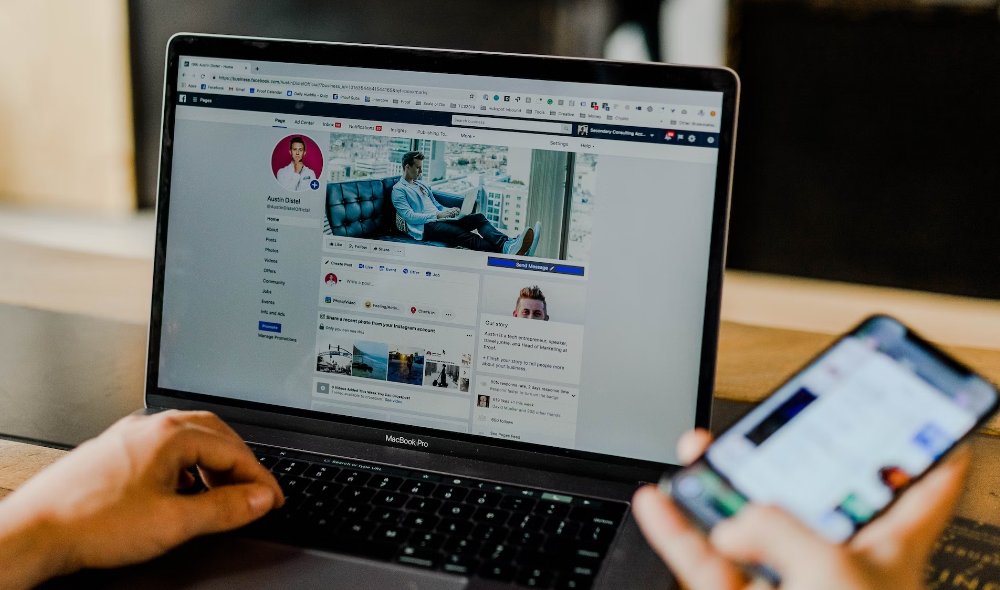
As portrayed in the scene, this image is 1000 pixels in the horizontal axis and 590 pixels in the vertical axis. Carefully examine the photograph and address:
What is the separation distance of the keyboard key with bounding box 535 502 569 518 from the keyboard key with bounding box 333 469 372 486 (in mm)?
151

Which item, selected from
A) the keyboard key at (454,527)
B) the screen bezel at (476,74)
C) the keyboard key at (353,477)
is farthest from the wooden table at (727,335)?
the keyboard key at (454,527)

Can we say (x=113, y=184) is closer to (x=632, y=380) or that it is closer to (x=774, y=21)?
(x=774, y=21)

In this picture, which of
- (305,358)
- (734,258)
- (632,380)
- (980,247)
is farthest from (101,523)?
(980,247)

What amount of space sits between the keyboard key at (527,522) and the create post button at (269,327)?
0.29 metres

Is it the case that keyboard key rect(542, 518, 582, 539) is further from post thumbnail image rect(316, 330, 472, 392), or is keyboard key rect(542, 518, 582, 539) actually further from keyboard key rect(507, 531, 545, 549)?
post thumbnail image rect(316, 330, 472, 392)

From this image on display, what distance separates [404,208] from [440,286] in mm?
77

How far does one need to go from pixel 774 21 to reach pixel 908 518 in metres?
2.77

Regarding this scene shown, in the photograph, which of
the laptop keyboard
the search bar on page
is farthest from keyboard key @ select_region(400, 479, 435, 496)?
the search bar on page

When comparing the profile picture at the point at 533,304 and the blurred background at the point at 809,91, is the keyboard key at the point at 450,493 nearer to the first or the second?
the profile picture at the point at 533,304

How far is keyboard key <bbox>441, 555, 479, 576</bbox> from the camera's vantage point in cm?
55

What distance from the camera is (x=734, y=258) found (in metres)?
3.10

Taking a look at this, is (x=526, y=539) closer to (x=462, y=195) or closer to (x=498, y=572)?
(x=498, y=572)

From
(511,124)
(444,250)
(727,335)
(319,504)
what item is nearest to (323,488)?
(319,504)

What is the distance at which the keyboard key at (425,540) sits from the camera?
1.89ft
